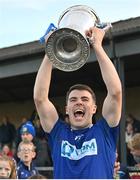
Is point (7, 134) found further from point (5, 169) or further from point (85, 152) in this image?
point (85, 152)

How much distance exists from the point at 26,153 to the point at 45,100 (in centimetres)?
256

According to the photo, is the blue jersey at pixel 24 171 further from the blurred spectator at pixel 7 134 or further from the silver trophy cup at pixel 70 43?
the blurred spectator at pixel 7 134

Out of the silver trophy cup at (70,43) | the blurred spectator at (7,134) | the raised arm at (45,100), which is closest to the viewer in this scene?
the silver trophy cup at (70,43)

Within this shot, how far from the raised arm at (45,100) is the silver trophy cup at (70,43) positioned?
12 cm

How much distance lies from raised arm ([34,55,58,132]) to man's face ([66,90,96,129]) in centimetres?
16

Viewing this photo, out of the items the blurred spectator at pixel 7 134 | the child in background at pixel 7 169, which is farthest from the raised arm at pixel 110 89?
the blurred spectator at pixel 7 134

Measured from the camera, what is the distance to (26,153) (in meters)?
6.05

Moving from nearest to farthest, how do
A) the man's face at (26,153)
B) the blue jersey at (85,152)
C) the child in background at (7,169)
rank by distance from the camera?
the blue jersey at (85,152)
the child in background at (7,169)
the man's face at (26,153)

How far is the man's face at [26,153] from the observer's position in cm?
602

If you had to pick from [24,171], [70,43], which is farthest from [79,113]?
[24,171]

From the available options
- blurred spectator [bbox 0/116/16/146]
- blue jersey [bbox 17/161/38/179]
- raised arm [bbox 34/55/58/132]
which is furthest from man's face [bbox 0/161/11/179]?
blurred spectator [bbox 0/116/16/146]

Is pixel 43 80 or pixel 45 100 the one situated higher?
pixel 43 80

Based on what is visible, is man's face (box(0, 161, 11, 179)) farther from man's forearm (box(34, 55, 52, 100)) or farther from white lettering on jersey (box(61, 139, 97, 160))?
white lettering on jersey (box(61, 139, 97, 160))

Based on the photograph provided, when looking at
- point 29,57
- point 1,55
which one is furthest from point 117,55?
point 1,55
